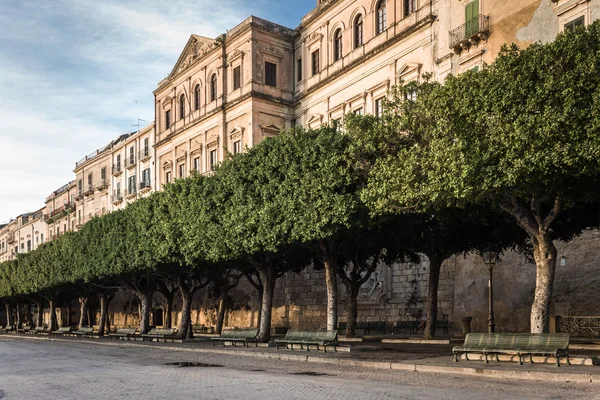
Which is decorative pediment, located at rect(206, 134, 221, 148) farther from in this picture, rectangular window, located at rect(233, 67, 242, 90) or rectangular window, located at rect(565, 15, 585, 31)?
rectangular window, located at rect(565, 15, 585, 31)

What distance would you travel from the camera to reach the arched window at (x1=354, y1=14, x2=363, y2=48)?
39156mm

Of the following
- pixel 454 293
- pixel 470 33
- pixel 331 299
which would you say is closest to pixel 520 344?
pixel 331 299

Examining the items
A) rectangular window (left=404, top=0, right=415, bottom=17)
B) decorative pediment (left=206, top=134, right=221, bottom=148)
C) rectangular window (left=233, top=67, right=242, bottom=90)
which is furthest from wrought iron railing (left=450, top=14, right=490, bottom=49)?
decorative pediment (left=206, top=134, right=221, bottom=148)

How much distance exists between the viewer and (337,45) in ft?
136

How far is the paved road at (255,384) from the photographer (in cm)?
1222

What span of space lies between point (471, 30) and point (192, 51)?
27794 mm

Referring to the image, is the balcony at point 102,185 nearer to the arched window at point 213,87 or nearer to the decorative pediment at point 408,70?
the arched window at point 213,87

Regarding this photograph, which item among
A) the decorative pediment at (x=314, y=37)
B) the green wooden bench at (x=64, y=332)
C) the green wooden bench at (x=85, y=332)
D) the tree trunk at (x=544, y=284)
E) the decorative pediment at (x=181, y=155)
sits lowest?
the green wooden bench at (x=64, y=332)

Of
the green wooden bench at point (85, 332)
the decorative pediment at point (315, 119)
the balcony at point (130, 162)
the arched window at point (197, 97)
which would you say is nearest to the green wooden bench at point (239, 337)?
the decorative pediment at point (315, 119)

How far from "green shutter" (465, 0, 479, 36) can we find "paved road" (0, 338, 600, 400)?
18.3 meters

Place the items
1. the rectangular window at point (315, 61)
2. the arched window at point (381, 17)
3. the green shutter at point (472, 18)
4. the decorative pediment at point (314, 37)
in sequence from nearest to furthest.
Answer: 1. the green shutter at point (472, 18)
2. the arched window at point (381, 17)
3. the decorative pediment at point (314, 37)
4. the rectangular window at point (315, 61)

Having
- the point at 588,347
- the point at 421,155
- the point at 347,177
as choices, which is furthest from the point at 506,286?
the point at 421,155

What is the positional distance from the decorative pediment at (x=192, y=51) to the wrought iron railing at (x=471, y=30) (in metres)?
22.4

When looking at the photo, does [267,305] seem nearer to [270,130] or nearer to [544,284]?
[544,284]
